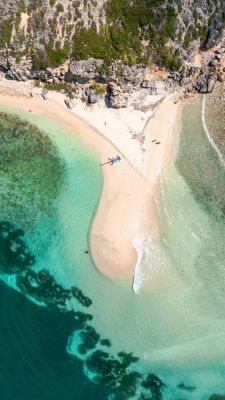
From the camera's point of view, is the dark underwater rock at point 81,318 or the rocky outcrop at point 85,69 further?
the dark underwater rock at point 81,318

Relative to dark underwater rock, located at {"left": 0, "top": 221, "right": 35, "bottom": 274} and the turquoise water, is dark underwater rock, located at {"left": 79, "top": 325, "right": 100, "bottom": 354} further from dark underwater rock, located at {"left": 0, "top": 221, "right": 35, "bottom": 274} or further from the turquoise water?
dark underwater rock, located at {"left": 0, "top": 221, "right": 35, "bottom": 274}

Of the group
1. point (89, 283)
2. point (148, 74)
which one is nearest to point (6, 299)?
point (89, 283)

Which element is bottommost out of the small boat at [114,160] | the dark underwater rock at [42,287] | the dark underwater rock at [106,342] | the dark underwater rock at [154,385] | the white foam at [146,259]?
the dark underwater rock at [154,385]

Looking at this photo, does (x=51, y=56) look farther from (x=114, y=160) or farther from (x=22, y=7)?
(x=114, y=160)

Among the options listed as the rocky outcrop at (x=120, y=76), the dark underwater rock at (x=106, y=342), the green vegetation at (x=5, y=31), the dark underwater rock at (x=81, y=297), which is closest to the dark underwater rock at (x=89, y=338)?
the dark underwater rock at (x=106, y=342)

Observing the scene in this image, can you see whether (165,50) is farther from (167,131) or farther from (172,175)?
(172,175)

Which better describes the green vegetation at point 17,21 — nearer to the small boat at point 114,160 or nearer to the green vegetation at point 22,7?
the green vegetation at point 22,7
